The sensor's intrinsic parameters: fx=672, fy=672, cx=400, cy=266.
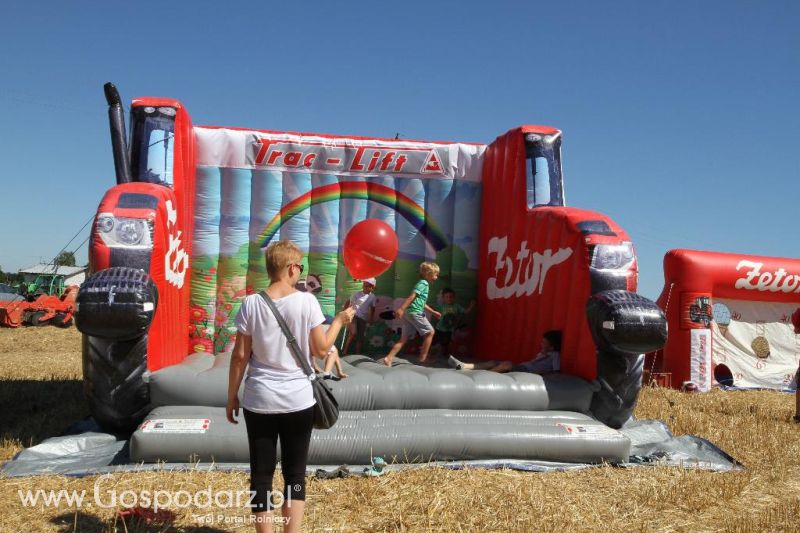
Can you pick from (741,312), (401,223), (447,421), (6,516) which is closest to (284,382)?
(6,516)

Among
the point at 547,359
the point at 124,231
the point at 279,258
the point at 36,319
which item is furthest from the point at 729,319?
the point at 36,319

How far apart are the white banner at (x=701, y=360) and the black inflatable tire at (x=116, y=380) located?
596cm

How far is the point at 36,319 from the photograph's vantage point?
13.9 m

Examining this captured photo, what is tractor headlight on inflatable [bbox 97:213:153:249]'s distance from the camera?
4.28 meters

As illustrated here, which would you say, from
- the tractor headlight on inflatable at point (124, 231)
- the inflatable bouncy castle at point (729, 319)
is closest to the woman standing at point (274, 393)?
the tractor headlight on inflatable at point (124, 231)

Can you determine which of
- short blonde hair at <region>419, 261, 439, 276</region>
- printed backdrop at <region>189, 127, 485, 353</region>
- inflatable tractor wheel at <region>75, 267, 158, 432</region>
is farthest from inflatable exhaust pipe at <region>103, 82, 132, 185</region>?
short blonde hair at <region>419, 261, 439, 276</region>

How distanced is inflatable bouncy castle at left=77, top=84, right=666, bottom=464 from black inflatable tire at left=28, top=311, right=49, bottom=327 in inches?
374

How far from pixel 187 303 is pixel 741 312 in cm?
673

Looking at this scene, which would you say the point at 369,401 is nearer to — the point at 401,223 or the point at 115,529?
the point at 115,529

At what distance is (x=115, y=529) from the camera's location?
2.70 metres

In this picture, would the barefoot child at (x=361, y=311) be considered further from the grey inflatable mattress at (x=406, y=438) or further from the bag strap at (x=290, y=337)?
the bag strap at (x=290, y=337)

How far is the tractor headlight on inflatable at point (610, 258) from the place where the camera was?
4.72 m

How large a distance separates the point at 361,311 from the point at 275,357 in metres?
3.90

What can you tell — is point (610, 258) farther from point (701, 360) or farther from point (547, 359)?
point (701, 360)
